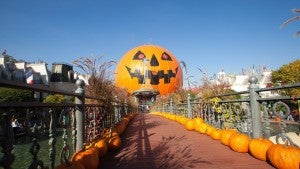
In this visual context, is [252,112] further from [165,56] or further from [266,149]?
[165,56]

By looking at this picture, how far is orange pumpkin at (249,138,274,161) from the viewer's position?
4.25 metres

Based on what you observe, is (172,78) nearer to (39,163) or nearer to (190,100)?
(190,100)

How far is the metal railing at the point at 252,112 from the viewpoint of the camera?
3.99m

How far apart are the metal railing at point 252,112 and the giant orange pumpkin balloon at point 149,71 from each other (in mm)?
23165

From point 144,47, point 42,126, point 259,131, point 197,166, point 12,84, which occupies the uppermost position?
point 144,47

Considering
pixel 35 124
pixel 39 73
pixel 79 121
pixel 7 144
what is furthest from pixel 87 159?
pixel 39 73

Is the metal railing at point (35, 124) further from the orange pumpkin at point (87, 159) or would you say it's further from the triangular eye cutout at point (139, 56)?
the triangular eye cutout at point (139, 56)

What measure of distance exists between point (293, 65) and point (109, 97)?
Result: 94.6 feet

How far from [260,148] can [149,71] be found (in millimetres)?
29927

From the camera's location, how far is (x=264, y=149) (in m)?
4.25

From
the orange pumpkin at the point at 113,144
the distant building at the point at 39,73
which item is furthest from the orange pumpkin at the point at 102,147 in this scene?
the distant building at the point at 39,73

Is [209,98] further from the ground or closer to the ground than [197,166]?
further from the ground

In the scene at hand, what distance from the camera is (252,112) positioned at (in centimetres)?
513

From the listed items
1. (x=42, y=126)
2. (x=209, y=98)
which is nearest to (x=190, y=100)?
(x=209, y=98)
